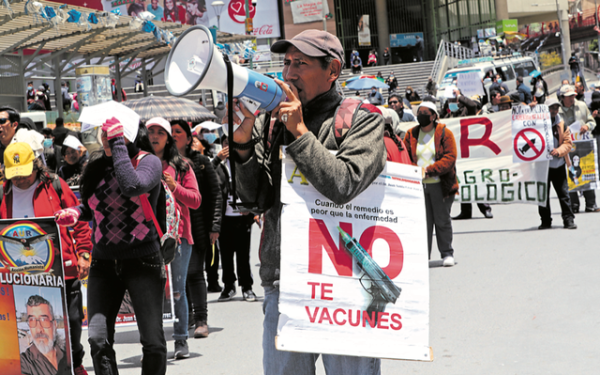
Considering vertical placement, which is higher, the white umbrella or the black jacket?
the white umbrella

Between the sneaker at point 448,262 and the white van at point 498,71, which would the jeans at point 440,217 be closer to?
the sneaker at point 448,262

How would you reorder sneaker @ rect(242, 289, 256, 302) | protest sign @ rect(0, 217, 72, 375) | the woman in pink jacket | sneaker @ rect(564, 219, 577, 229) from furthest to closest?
1. sneaker @ rect(564, 219, 577, 229)
2. sneaker @ rect(242, 289, 256, 302)
3. the woman in pink jacket
4. protest sign @ rect(0, 217, 72, 375)

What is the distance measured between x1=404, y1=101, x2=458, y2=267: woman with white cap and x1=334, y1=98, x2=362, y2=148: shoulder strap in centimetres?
642

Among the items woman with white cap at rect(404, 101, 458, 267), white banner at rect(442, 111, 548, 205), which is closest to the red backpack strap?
woman with white cap at rect(404, 101, 458, 267)

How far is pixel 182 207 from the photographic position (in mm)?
6559

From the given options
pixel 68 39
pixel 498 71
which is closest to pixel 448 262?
pixel 68 39

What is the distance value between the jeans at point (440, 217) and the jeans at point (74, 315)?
16.9 feet

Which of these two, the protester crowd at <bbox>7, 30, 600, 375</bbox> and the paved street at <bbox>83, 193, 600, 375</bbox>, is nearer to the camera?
the protester crowd at <bbox>7, 30, 600, 375</bbox>

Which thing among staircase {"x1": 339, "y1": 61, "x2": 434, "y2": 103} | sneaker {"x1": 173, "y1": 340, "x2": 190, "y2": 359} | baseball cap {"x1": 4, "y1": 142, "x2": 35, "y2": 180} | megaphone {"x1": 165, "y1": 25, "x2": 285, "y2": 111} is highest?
staircase {"x1": 339, "y1": 61, "x2": 434, "y2": 103}

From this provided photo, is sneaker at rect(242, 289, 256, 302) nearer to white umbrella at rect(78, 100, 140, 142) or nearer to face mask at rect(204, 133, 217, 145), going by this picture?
face mask at rect(204, 133, 217, 145)

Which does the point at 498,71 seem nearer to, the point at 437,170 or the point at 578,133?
the point at 578,133

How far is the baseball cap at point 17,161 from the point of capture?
505 cm

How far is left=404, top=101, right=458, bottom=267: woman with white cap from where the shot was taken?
9.34 metres

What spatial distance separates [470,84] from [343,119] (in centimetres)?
2697
